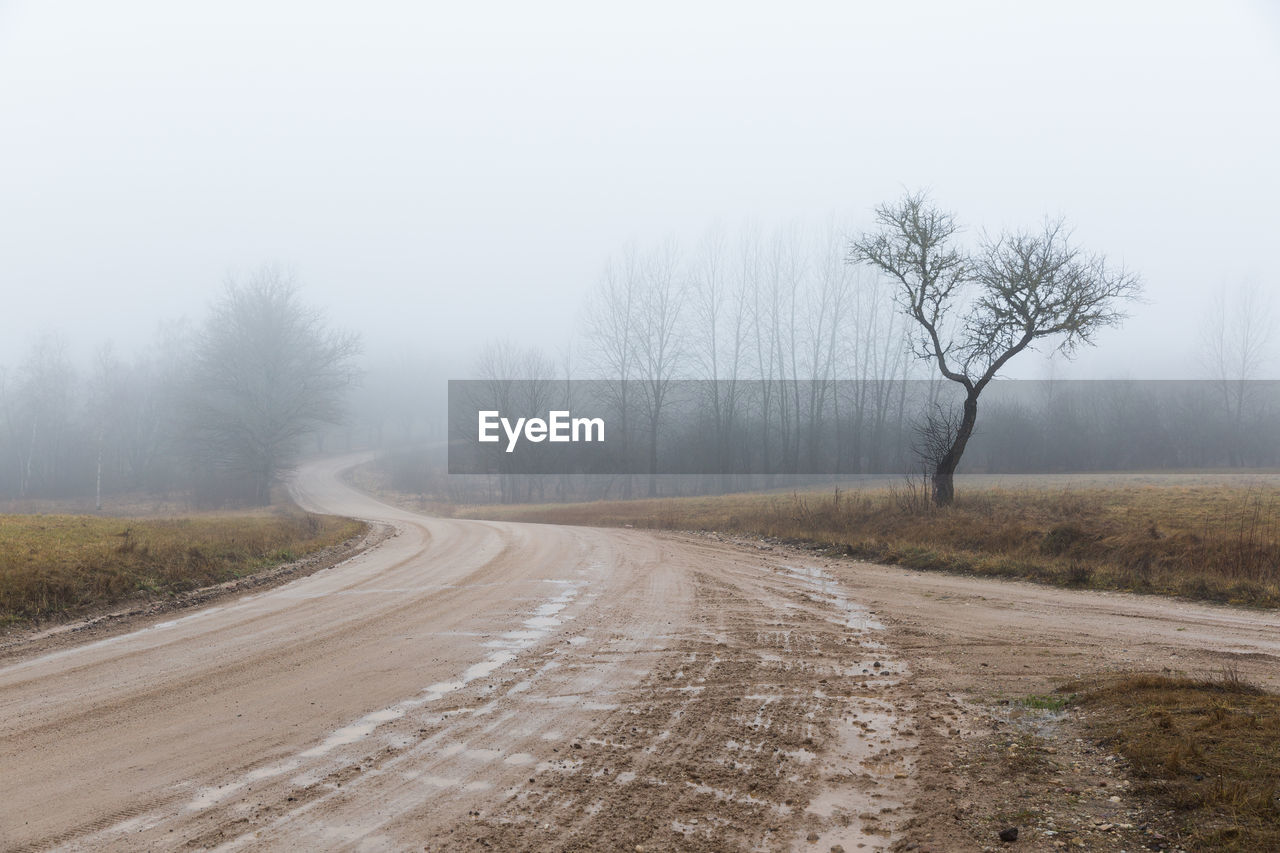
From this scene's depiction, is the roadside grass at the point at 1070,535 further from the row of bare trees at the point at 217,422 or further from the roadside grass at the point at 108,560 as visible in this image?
the row of bare trees at the point at 217,422

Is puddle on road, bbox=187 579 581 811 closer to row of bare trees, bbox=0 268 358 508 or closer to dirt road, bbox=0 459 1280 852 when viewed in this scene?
dirt road, bbox=0 459 1280 852

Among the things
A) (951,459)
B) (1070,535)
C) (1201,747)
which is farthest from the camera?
(951,459)

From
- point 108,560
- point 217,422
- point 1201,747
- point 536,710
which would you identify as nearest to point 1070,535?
point 1201,747

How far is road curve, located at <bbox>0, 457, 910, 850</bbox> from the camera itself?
14.4 feet

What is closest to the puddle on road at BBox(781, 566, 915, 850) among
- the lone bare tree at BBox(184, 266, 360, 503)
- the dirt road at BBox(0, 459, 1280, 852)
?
the dirt road at BBox(0, 459, 1280, 852)

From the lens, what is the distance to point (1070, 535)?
15.8 m

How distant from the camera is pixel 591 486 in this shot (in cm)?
5903

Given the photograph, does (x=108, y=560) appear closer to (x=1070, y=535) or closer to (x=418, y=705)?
(x=418, y=705)

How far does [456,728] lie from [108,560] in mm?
9813

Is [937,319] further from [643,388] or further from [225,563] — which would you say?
[643,388]

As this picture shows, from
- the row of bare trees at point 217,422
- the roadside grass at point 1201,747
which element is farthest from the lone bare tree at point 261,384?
the roadside grass at point 1201,747

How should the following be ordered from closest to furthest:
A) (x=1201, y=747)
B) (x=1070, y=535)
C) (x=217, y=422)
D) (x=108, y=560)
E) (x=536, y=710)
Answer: (x=1201, y=747) → (x=536, y=710) → (x=108, y=560) → (x=1070, y=535) → (x=217, y=422)

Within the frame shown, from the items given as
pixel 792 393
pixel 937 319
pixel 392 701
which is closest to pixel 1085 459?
pixel 792 393

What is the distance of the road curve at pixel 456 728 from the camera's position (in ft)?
14.4
